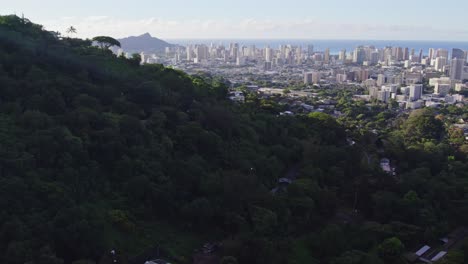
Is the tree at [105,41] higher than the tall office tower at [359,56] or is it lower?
higher

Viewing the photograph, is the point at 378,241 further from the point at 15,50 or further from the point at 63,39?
the point at 63,39

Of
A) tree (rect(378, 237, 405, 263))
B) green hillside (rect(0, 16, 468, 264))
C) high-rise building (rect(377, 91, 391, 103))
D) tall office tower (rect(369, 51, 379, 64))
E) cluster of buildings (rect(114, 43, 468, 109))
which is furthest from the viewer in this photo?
tall office tower (rect(369, 51, 379, 64))

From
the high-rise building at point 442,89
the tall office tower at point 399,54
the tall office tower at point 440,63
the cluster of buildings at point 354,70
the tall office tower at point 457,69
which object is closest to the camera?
the cluster of buildings at point 354,70

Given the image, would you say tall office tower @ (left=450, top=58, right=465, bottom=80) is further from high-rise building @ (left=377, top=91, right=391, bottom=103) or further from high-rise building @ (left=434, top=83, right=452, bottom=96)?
high-rise building @ (left=377, top=91, right=391, bottom=103)

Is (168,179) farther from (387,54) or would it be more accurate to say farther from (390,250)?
(387,54)

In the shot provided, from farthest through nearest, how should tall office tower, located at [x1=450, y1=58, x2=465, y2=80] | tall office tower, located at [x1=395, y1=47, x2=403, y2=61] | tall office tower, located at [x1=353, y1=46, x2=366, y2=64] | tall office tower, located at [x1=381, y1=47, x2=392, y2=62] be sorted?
tall office tower, located at [x1=395, y1=47, x2=403, y2=61]
tall office tower, located at [x1=353, y1=46, x2=366, y2=64]
tall office tower, located at [x1=381, y1=47, x2=392, y2=62]
tall office tower, located at [x1=450, y1=58, x2=465, y2=80]

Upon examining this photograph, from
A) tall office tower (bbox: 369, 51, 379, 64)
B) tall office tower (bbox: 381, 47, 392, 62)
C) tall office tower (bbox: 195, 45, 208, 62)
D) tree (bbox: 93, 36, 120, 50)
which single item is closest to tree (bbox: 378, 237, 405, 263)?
tree (bbox: 93, 36, 120, 50)

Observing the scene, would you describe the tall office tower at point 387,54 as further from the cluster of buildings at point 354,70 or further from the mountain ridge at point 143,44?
the mountain ridge at point 143,44

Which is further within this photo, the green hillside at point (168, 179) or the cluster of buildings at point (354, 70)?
the cluster of buildings at point (354, 70)

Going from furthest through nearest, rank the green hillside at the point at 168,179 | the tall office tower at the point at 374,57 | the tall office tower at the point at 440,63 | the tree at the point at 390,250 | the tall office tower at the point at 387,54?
the tall office tower at the point at 374,57 → the tall office tower at the point at 387,54 → the tall office tower at the point at 440,63 → the tree at the point at 390,250 → the green hillside at the point at 168,179

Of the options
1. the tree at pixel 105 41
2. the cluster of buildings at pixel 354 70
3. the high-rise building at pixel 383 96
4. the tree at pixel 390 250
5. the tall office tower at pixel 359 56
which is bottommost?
the tree at pixel 390 250

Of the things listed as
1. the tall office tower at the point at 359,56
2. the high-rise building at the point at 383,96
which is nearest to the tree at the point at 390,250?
the high-rise building at the point at 383,96
